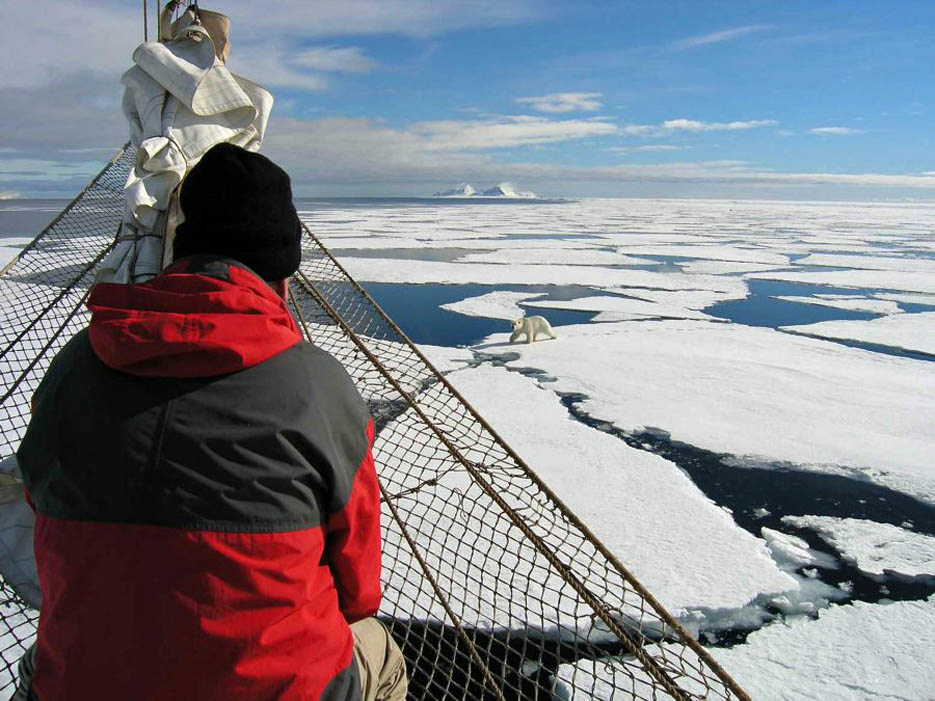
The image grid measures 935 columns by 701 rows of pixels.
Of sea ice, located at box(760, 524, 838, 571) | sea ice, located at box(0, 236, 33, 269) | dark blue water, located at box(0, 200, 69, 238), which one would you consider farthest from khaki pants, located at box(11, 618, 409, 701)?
dark blue water, located at box(0, 200, 69, 238)

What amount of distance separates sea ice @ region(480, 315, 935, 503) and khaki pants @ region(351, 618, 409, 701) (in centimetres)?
245

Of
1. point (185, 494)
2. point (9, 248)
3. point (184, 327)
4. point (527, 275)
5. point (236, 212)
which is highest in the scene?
point (236, 212)

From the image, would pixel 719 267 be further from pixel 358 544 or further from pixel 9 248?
pixel 9 248

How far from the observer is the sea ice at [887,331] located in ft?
18.8

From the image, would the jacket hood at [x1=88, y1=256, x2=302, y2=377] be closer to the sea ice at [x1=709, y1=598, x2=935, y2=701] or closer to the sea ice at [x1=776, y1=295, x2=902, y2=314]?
the sea ice at [x1=709, y1=598, x2=935, y2=701]

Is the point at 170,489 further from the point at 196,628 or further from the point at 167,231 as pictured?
the point at 167,231

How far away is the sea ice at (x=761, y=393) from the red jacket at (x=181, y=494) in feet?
9.43

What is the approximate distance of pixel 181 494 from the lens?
737mm

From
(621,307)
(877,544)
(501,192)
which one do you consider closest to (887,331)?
(621,307)

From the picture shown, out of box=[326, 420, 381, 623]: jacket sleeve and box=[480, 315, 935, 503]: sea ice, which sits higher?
box=[326, 420, 381, 623]: jacket sleeve

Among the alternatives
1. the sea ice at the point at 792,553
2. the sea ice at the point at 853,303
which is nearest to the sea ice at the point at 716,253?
the sea ice at the point at 853,303

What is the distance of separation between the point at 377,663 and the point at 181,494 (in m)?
0.61

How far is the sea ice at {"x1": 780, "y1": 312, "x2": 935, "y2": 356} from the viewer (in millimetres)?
5742

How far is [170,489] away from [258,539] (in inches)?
4.3
